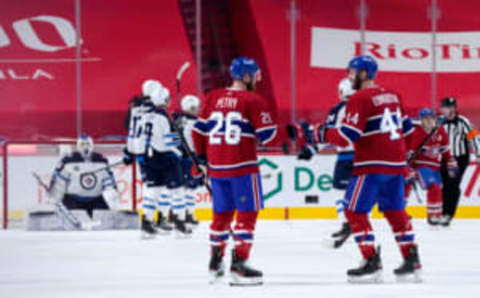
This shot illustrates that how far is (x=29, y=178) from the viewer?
10820 mm

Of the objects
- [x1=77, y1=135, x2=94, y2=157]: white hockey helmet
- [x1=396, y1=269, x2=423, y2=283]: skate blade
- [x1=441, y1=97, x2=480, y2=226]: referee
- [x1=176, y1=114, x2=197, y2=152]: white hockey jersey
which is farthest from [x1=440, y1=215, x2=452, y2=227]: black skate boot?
[x1=396, y1=269, x2=423, y2=283]: skate blade

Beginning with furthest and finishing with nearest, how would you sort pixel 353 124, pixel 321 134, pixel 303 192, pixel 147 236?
pixel 303 192 → pixel 147 236 → pixel 321 134 → pixel 353 124

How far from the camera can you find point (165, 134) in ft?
30.2

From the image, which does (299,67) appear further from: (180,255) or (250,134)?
(250,134)

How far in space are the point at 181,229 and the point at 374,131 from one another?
3.90 metres

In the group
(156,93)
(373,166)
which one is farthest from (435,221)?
(373,166)

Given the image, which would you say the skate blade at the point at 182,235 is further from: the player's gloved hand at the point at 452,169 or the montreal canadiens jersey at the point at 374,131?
the montreal canadiens jersey at the point at 374,131

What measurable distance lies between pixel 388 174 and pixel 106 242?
3.72 meters

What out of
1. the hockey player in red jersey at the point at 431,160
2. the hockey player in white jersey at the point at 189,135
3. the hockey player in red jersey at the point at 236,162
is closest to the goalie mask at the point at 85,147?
the hockey player in white jersey at the point at 189,135

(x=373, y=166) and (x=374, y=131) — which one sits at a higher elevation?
(x=374, y=131)

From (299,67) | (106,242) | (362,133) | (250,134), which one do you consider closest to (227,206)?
(250,134)

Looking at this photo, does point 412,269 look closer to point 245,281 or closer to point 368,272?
point 368,272

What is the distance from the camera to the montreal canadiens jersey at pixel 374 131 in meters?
5.45

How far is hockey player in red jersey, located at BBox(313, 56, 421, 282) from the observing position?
5.47 metres
